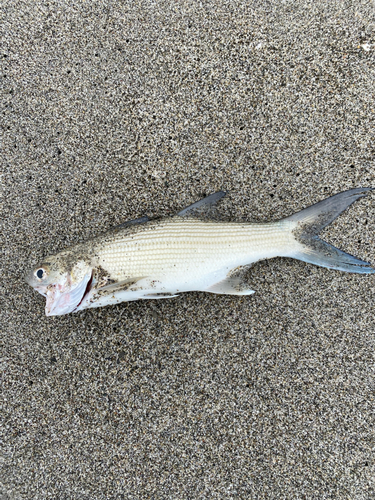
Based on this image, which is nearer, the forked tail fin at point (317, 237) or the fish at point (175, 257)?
the fish at point (175, 257)

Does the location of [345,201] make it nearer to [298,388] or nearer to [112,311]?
[298,388]

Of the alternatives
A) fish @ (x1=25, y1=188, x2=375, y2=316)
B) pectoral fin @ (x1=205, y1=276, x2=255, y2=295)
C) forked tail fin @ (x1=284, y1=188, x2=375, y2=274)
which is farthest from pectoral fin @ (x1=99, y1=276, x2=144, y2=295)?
forked tail fin @ (x1=284, y1=188, x2=375, y2=274)

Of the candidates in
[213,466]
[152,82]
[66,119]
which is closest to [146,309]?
[213,466]

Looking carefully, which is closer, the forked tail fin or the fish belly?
the fish belly

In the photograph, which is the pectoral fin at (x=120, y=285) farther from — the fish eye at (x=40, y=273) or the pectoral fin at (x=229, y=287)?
the pectoral fin at (x=229, y=287)

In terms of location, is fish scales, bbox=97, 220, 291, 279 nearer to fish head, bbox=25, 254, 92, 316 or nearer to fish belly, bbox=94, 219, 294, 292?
fish belly, bbox=94, 219, 294, 292

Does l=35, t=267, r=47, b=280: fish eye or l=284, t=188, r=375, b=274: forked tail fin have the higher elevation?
l=35, t=267, r=47, b=280: fish eye

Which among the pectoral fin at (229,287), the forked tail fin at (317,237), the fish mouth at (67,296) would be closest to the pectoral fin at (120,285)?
the fish mouth at (67,296)
